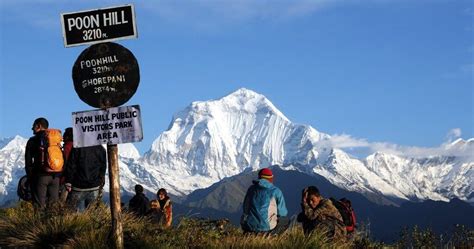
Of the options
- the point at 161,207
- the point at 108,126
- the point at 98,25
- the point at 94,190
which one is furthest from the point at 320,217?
the point at 161,207

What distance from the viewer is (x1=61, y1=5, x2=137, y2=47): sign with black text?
10134 mm

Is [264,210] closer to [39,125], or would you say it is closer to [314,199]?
[314,199]

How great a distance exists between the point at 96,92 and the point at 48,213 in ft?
8.82

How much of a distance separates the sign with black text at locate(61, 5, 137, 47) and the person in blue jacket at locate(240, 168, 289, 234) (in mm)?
4129

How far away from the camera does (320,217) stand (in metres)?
12.2

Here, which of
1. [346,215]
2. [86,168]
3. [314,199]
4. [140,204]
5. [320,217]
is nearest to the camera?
[320,217]

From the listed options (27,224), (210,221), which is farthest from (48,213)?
(210,221)

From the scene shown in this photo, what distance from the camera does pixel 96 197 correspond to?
44.2 feet

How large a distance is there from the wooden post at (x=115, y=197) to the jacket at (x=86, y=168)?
138 inches

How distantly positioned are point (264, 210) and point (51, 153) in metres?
3.96

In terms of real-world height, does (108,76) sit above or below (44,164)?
above

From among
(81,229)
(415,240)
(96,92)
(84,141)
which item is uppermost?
(96,92)

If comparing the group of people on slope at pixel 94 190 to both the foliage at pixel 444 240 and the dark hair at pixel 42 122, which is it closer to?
the dark hair at pixel 42 122

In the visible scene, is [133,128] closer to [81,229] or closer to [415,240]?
[81,229]
